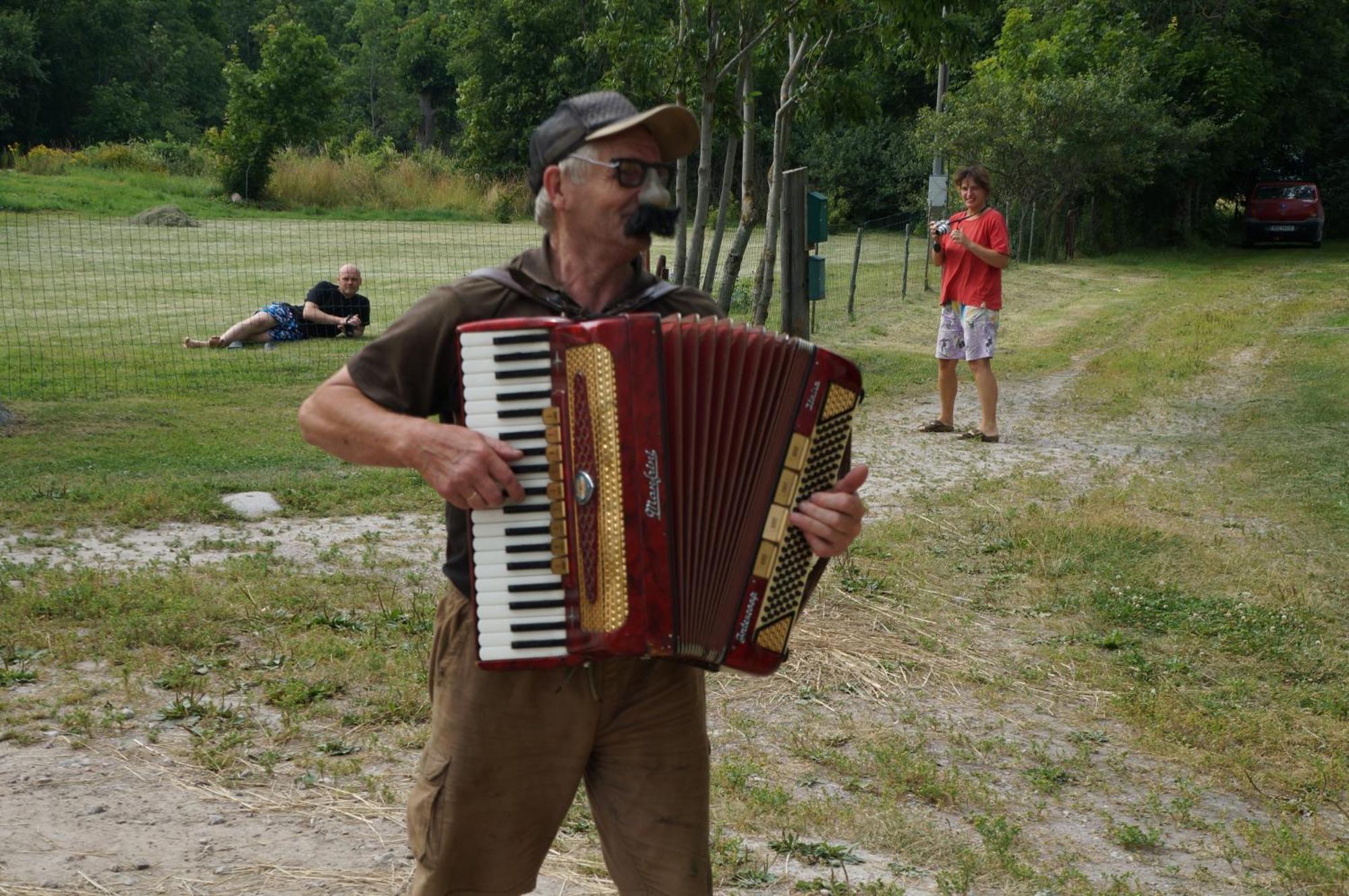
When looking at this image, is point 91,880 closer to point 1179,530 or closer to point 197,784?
point 197,784

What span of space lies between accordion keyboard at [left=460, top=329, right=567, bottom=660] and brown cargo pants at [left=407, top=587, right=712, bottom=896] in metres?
0.18

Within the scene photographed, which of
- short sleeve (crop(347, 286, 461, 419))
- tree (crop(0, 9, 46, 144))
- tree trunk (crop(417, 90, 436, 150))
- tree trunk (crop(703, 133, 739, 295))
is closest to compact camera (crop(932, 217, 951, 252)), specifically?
tree trunk (crop(703, 133, 739, 295))

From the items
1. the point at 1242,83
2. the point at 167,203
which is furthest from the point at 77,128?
the point at 1242,83

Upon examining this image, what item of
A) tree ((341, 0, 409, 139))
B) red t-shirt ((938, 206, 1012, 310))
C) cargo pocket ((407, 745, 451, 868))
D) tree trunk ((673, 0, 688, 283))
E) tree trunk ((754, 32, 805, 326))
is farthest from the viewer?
tree ((341, 0, 409, 139))

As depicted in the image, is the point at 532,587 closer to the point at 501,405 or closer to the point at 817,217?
the point at 501,405

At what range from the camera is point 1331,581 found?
273 inches

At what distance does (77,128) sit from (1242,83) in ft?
149

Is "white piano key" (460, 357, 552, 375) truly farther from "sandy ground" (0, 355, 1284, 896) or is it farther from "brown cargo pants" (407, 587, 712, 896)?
"sandy ground" (0, 355, 1284, 896)

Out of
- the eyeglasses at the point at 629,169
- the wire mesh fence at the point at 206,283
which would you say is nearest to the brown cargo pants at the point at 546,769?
the eyeglasses at the point at 629,169

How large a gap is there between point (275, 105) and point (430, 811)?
40257 millimetres

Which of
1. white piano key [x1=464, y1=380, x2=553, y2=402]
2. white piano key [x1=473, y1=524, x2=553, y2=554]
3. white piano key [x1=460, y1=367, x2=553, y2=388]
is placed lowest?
white piano key [x1=473, y1=524, x2=553, y2=554]

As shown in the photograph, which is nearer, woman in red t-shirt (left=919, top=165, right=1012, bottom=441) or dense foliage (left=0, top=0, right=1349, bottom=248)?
woman in red t-shirt (left=919, top=165, right=1012, bottom=441)

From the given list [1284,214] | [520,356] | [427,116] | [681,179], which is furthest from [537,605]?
[427,116]

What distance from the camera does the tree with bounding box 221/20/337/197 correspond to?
3644cm
